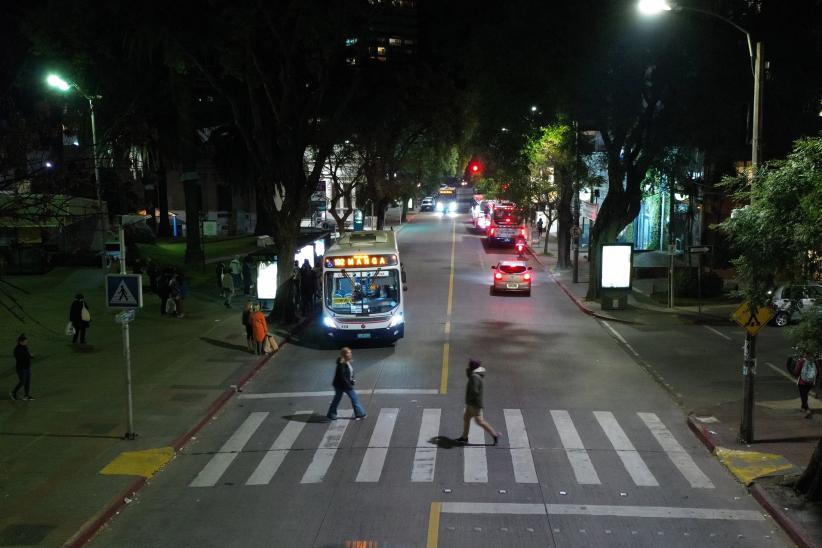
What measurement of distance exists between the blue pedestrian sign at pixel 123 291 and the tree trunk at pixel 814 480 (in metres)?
11.7

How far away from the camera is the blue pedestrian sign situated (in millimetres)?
14586

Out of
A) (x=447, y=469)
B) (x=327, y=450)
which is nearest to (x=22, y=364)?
(x=327, y=450)

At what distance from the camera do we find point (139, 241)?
153ft

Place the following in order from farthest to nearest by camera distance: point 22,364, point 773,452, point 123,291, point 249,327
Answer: point 249,327 → point 22,364 → point 123,291 → point 773,452

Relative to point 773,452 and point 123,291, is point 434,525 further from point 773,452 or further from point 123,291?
point 123,291

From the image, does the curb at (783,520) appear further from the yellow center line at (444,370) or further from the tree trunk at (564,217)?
the tree trunk at (564,217)

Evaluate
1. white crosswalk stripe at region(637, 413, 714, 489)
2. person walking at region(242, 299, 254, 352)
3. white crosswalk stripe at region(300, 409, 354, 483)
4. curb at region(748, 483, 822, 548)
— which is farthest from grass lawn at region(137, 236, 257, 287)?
Result: curb at region(748, 483, 822, 548)

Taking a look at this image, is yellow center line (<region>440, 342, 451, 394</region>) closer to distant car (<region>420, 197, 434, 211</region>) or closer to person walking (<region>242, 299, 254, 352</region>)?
person walking (<region>242, 299, 254, 352</region>)

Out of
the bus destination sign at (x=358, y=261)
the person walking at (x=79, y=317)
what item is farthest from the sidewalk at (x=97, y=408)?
the bus destination sign at (x=358, y=261)

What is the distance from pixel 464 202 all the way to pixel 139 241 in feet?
296

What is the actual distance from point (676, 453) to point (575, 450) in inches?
72.8

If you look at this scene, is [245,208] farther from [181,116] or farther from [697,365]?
[697,365]

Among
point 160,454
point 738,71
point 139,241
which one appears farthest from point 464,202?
point 160,454

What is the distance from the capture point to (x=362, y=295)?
23281mm
